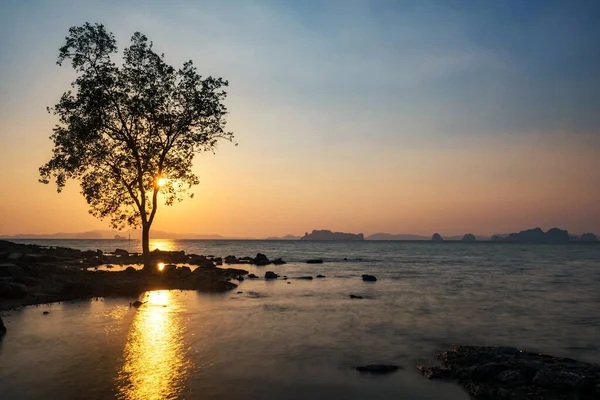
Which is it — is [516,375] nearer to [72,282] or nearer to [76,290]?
[76,290]

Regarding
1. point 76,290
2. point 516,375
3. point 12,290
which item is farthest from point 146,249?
point 516,375

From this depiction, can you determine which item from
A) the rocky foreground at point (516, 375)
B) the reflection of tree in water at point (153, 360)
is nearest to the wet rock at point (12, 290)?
the reflection of tree in water at point (153, 360)

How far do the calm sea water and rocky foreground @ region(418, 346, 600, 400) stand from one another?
83 cm

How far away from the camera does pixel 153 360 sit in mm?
13305

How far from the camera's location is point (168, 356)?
13828 mm

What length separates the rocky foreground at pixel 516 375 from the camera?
10.7m

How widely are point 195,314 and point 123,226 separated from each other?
1913 cm

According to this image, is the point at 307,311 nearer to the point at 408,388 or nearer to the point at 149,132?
the point at 408,388

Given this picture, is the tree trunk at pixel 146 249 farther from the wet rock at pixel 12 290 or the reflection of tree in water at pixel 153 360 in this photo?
the reflection of tree in water at pixel 153 360

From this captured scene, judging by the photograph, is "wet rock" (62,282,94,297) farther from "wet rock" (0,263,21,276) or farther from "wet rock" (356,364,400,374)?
"wet rock" (356,364,400,374)

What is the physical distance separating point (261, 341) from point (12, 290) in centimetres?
1572

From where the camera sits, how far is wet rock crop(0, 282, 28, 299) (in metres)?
22.3

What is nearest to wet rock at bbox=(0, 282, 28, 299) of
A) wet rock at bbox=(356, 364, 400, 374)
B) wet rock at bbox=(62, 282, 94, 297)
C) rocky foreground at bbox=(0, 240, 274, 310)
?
rocky foreground at bbox=(0, 240, 274, 310)

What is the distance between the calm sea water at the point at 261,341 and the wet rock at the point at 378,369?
41 centimetres
